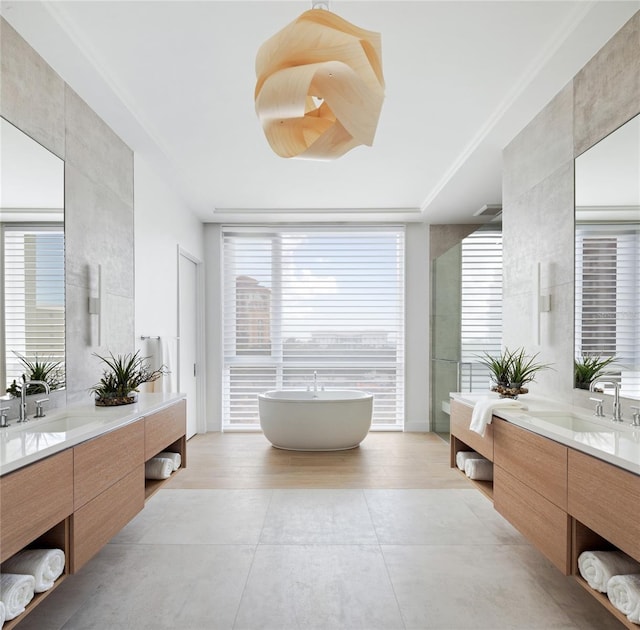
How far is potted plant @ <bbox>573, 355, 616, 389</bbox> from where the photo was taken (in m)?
2.26

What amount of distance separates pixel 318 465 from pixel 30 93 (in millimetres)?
3413

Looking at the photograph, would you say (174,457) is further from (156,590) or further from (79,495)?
(79,495)

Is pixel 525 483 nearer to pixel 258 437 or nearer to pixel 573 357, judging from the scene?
pixel 573 357

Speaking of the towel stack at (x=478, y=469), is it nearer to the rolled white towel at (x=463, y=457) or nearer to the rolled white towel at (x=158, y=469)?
the rolled white towel at (x=463, y=457)

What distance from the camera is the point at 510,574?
2.36 metres

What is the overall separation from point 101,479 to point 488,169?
3.47 metres

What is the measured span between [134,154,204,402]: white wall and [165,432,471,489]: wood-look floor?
1061mm

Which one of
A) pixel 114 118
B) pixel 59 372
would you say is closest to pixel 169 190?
pixel 114 118

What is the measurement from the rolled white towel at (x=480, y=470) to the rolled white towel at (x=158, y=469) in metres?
1.78

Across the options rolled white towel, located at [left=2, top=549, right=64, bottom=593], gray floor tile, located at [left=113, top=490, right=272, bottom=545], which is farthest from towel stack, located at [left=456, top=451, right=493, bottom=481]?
rolled white towel, located at [left=2, top=549, right=64, bottom=593]

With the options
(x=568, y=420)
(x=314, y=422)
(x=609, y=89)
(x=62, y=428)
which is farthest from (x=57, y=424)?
(x=609, y=89)

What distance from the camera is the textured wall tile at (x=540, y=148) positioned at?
8.40 feet

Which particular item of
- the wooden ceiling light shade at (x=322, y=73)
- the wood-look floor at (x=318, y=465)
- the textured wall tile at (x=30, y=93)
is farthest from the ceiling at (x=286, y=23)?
the wood-look floor at (x=318, y=465)

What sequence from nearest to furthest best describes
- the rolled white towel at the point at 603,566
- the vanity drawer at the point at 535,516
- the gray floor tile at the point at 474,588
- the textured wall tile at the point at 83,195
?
the rolled white towel at the point at 603,566 → the vanity drawer at the point at 535,516 → the gray floor tile at the point at 474,588 → the textured wall tile at the point at 83,195
